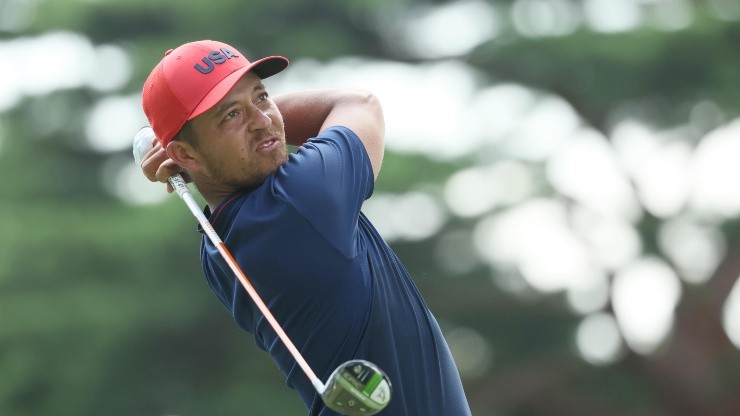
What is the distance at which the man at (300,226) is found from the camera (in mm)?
3762

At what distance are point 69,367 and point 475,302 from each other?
2.75m

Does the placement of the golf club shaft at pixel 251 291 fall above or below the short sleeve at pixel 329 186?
below

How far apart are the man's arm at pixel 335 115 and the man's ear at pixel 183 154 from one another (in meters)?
0.32

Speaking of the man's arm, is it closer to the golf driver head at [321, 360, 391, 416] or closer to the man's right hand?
the man's right hand

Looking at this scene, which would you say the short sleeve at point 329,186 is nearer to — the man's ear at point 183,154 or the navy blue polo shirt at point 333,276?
the navy blue polo shirt at point 333,276

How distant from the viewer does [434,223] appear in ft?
38.9

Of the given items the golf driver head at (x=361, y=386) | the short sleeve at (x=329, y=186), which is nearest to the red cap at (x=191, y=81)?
the short sleeve at (x=329, y=186)

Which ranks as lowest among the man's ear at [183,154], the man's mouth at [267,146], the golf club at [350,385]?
the golf club at [350,385]

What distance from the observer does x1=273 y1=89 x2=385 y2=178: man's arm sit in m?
3.98

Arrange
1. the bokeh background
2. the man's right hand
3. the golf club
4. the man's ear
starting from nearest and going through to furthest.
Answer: the golf club < the man's ear < the man's right hand < the bokeh background

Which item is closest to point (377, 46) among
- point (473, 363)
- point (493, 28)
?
point (493, 28)

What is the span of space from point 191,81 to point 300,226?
0.41 m

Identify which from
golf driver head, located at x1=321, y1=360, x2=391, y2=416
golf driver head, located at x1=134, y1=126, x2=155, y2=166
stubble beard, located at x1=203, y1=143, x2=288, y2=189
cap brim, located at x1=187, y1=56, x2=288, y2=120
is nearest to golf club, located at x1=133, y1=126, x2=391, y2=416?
golf driver head, located at x1=321, y1=360, x2=391, y2=416

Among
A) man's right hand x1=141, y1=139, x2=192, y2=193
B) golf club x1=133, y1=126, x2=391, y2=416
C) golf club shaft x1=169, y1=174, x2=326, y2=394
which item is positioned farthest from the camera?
man's right hand x1=141, y1=139, x2=192, y2=193
